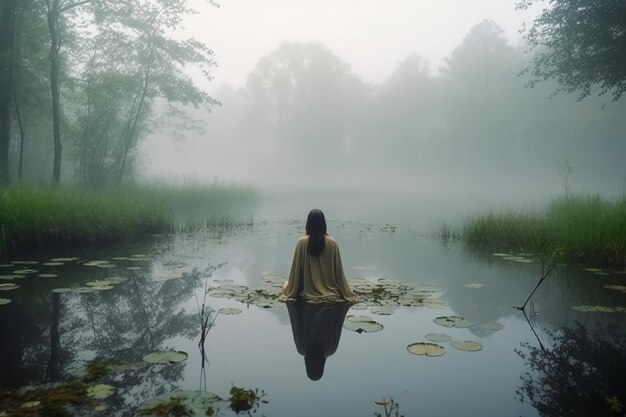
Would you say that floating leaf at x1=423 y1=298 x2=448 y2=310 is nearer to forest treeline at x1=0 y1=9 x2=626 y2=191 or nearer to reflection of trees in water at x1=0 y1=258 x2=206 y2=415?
reflection of trees in water at x1=0 y1=258 x2=206 y2=415

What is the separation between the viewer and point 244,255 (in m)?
9.59

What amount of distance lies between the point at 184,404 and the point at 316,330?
6.48 ft

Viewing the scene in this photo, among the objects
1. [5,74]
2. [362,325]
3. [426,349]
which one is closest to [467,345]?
[426,349]

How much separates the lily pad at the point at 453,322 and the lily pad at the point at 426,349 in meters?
0.70

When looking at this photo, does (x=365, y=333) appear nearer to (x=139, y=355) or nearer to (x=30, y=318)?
(x=139, y=355)

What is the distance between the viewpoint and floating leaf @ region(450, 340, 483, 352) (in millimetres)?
4254

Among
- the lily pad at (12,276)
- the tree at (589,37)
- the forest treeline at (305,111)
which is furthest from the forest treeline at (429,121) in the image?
the lily pad at (12,276)

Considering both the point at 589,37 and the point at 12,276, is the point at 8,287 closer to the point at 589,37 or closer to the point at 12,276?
the point at 12,276

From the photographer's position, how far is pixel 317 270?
569 centimetres

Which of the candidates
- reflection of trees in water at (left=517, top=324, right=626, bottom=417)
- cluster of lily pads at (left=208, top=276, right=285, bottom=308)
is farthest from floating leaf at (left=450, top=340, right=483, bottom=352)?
cluster of lily pads at (left=208, top=276, right=285, bottom=308)

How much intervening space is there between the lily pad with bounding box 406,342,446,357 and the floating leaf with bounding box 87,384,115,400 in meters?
2.69

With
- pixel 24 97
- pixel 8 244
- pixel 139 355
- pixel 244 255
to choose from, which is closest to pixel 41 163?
pixel 24 97

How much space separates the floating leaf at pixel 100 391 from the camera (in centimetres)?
310

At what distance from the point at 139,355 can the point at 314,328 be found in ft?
6.04
